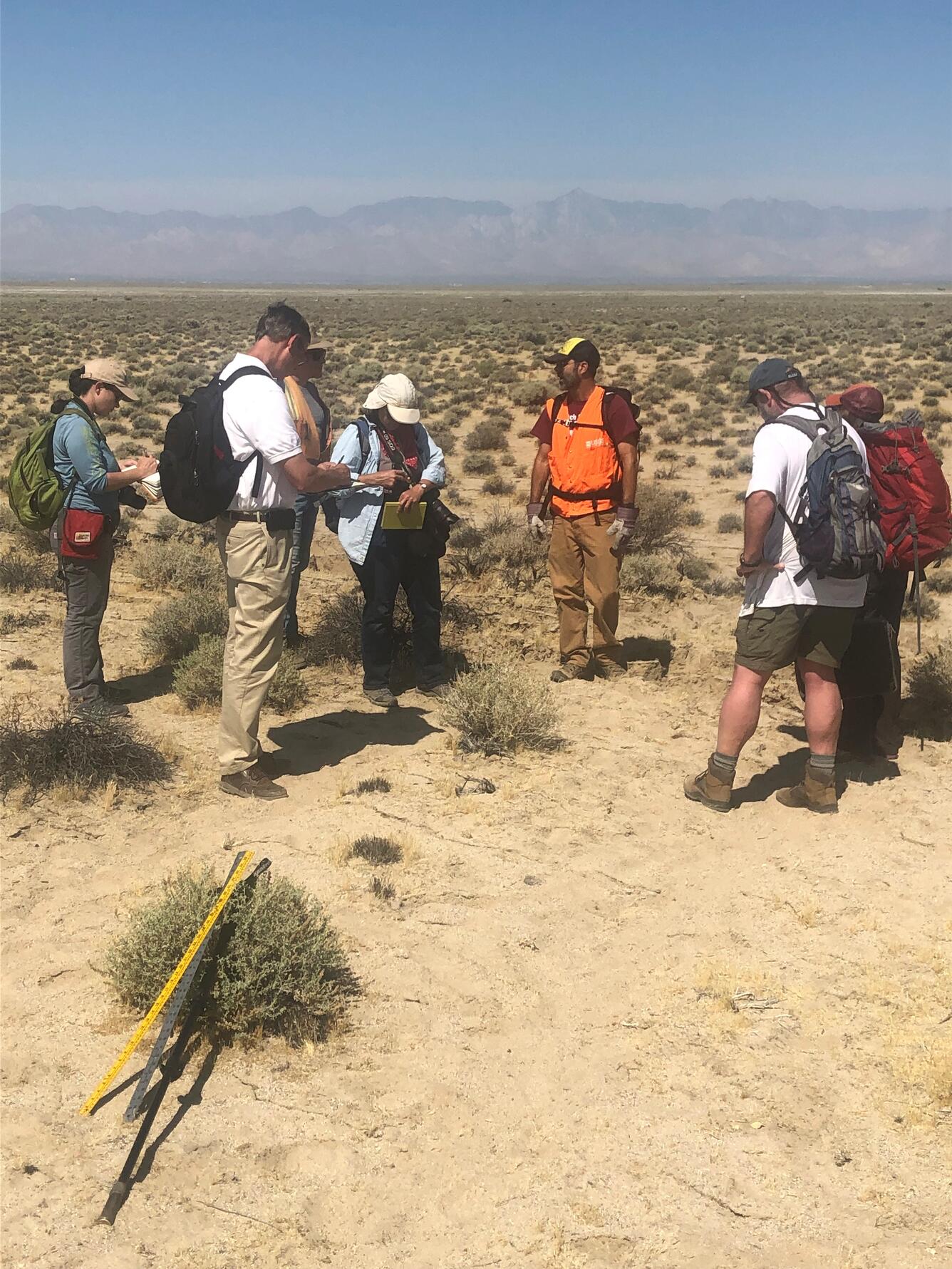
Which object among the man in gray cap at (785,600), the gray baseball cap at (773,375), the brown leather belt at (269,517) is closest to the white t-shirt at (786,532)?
the man in gray cap at (785,600)

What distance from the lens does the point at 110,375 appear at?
5.06 meters

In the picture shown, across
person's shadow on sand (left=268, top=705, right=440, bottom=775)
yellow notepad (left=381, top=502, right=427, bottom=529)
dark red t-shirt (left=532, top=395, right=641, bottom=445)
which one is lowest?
person's shadow on sand (left=268, top=705, right=440, bottom=775)

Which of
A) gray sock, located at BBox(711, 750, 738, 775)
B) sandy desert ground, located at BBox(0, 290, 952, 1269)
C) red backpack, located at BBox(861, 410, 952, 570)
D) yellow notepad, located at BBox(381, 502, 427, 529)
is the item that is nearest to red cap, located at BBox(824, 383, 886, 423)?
red backpack, located at BBox(861, 410, 952, 570)

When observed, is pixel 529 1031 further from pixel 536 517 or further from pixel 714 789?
pixel 536 517

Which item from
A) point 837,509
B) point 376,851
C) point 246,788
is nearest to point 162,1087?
point 376,851

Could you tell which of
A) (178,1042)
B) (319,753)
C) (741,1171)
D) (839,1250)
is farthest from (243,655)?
(839,1250)

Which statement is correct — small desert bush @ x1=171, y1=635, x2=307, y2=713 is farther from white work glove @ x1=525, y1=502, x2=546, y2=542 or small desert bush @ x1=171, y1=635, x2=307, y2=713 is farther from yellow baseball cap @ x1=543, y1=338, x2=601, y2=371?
yellow baseball cap @ x1=543, y1=338, x2=601, y2=371

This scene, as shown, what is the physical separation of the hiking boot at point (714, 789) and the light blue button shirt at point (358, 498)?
2.17 meters

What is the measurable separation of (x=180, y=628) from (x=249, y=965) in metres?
3.65

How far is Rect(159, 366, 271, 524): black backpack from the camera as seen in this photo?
4090mm

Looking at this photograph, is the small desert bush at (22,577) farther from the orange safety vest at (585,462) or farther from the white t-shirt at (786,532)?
the white t-shirt at (786,532)

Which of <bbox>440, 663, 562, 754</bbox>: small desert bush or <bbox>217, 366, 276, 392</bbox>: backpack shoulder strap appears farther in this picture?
<bbox>440, 663, 562, 754</bbox>: small desert bush

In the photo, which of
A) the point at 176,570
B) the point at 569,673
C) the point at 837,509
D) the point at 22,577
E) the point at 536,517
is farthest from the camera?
the point at 176,570

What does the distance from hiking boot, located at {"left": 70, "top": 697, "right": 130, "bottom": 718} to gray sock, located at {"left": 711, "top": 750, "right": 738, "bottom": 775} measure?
297 centimetres
